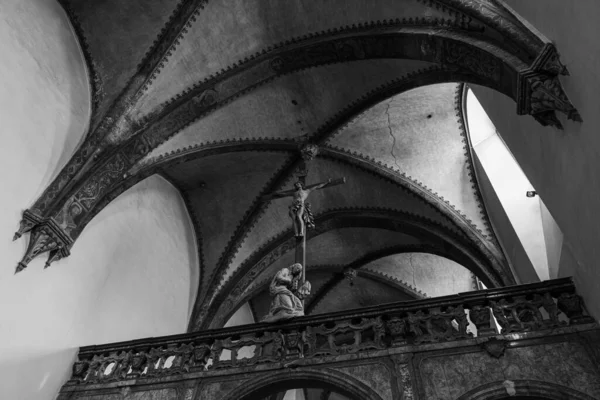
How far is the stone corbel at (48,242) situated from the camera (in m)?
7.00

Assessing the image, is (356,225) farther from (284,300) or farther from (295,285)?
(284,300)

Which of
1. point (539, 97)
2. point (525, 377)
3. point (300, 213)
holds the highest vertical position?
point (300, 213)

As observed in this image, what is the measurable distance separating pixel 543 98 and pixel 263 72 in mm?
5756

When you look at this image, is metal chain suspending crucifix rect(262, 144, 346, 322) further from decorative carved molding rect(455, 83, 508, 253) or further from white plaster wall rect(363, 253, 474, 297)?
white plaster wall rect(363, 253, 474, 297)

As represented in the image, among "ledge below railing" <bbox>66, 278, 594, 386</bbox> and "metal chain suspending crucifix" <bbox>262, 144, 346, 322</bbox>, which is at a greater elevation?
"metal chain suspending crucifix" <bbox>262, 144, 346, 322</bbox>

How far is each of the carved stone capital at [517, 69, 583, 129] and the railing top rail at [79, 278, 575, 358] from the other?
1882mm

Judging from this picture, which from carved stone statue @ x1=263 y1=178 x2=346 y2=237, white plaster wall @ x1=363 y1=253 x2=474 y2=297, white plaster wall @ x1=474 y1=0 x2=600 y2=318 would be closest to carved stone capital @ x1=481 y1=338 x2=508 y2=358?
white plaster wall @ x1=474 y1=0 x2=600 y2=318

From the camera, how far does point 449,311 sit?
19.2 ft

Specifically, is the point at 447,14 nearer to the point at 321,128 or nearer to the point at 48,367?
the point at 321,128

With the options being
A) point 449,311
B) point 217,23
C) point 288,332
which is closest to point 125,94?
point 217,23

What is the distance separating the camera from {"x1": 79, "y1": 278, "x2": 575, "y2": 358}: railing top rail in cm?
569

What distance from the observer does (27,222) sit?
277 inches

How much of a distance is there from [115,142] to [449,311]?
6.01m

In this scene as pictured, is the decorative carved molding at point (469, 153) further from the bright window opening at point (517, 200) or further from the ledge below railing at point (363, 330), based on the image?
the ledge below railing at point (363, 330)
